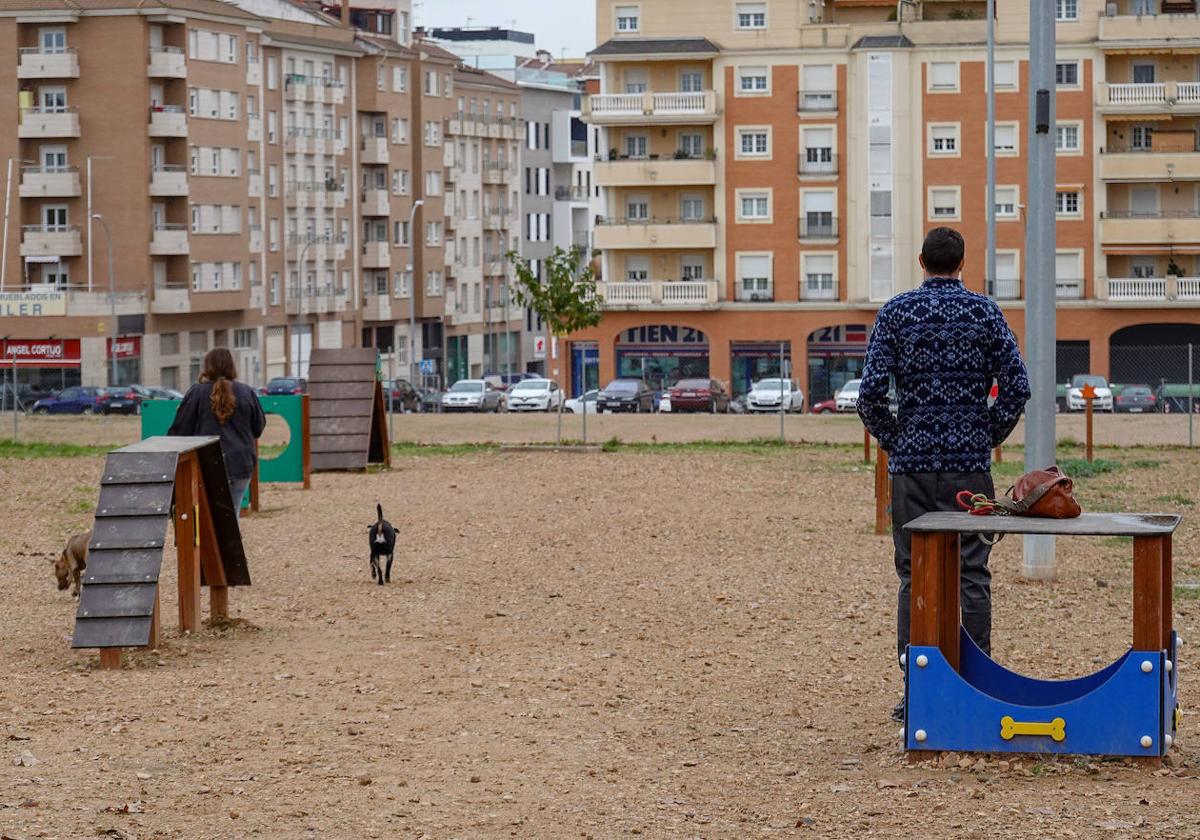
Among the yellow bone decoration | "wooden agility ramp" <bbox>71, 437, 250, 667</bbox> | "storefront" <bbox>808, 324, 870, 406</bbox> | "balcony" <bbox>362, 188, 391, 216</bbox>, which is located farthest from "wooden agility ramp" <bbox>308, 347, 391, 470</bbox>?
"balcony" <bbox>362, 188, 391, 216</bbox>

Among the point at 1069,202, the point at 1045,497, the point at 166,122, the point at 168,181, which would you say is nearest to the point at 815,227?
the point at 1069,202

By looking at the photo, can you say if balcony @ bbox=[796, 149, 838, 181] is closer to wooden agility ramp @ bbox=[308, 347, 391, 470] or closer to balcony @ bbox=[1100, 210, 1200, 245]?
balcony @ bbox=[1100, 210, 1200, 245]

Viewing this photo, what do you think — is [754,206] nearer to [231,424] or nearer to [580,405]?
[580,405]

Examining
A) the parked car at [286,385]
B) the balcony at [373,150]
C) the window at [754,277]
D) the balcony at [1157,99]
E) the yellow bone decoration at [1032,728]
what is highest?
the balcony at [373,150]

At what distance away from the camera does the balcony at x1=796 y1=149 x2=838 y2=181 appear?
75375 mm

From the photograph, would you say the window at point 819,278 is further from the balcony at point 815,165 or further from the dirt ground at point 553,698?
the dirt ground at point 553,698

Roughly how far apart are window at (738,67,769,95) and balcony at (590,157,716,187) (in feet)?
9.30

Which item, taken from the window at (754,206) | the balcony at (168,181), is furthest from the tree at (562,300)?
the balcony at (168,181)

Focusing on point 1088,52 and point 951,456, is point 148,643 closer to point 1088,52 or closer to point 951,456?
point 951,456

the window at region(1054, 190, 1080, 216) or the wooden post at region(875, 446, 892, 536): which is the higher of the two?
the window at region(1054, 190, 1080, 216)

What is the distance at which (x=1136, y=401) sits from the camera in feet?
197

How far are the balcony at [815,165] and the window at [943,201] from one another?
142 inches

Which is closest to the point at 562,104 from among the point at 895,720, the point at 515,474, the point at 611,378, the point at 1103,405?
the point at 611,378

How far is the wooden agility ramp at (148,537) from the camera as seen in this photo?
1129cm
